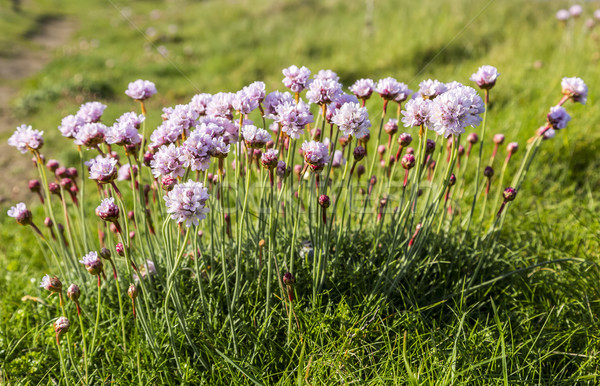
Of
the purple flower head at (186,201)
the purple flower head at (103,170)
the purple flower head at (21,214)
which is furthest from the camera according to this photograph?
the purple flower head at (21,214)

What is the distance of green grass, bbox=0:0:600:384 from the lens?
185 centimetres

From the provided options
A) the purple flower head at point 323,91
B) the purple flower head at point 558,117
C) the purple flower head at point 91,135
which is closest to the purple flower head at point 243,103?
the purple flower head at point 323,91

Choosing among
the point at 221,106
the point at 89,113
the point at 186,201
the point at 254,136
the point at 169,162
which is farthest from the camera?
the point at 89,113

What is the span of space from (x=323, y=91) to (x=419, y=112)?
1.43ft

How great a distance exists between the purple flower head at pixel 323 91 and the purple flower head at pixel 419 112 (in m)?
0.34

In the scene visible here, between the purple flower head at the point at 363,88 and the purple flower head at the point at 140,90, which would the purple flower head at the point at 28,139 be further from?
the purple flower head at the point at 363,88

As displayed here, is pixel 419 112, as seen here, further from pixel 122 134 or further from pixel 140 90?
pixel 140 90

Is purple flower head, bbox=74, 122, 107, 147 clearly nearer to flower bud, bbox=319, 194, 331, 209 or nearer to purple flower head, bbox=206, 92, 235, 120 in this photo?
purple flower head, bbox=206, 92, 235, 120

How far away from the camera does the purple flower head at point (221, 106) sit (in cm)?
198

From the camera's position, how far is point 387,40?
29.1 ft

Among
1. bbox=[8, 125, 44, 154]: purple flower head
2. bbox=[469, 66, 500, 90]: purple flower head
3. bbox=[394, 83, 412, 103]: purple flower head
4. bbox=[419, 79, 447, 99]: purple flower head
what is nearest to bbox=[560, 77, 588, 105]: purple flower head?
bbox=[469, 66, 500, 90]: purple flower head

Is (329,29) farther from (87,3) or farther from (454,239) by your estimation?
(87,3)

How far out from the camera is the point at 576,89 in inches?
83.2

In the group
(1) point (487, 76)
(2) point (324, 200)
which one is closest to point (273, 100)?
(2) point (324, 200)
